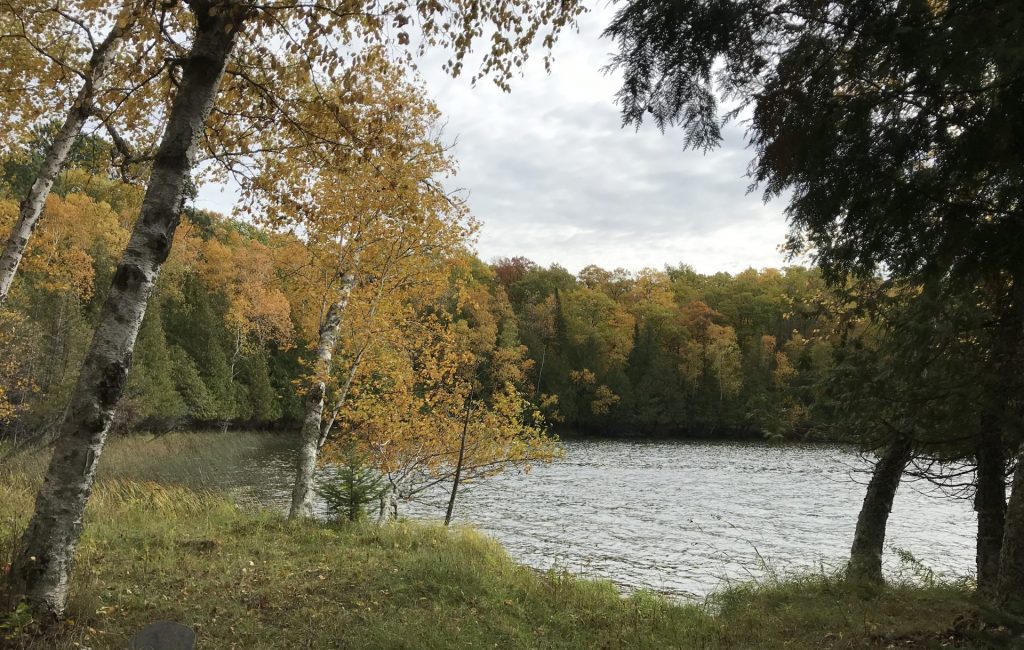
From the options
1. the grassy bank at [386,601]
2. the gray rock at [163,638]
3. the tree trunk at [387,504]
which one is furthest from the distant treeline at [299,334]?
the gray rock at [163,638]

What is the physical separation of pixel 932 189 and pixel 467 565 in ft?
20.1

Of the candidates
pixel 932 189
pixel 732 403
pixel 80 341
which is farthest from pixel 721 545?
pixel 732 403

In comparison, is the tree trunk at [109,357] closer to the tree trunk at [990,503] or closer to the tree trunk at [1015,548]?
the tree trunk at [1015,548]

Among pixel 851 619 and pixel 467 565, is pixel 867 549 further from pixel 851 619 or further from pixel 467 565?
pixel 467 565

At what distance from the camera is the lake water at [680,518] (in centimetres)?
1361

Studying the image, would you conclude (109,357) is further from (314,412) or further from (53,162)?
(314,412)

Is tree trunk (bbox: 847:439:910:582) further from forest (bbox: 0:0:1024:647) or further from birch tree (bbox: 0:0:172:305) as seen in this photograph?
birch tree (bbox: 0:0:172:305)

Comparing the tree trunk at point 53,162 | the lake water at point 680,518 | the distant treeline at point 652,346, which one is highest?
the distant treeline at point 652,346

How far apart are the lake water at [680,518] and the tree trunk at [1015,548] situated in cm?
385

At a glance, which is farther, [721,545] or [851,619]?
[721,545]

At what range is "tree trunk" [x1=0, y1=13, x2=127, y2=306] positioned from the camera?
6617 mm

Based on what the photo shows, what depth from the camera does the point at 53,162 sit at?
22.8ft

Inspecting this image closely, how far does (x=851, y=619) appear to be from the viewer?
6.59m

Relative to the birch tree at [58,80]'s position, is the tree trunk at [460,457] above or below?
below
